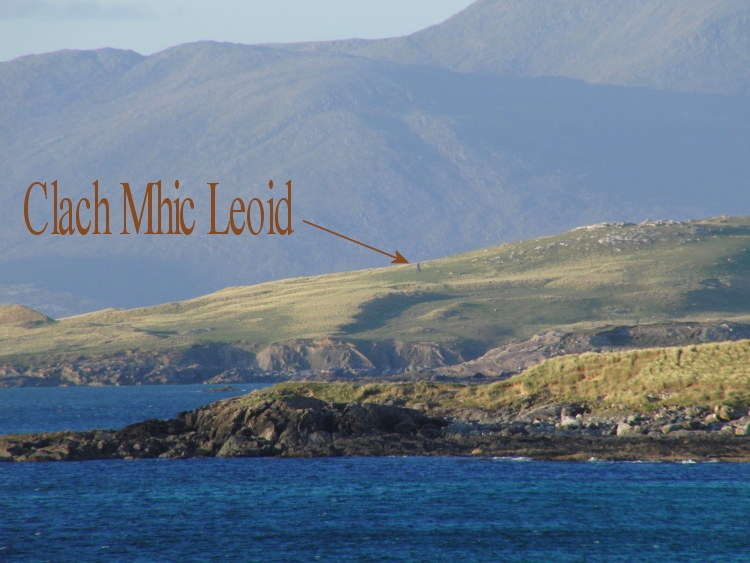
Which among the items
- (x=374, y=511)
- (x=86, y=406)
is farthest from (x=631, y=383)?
(x=86, y=406)

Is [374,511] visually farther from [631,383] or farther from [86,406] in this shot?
A: [86,406]

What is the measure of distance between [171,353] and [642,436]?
144948 millimetres

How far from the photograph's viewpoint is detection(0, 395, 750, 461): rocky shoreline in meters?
59.5

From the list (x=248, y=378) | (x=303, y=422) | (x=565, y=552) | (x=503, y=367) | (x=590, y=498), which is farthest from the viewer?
(x=248, y=378)

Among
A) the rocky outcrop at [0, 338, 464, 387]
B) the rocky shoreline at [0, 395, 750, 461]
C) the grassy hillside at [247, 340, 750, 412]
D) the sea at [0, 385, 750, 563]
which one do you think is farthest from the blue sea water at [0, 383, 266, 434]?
the sea at [0, 385, 750, 563]

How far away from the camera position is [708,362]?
6825 cm

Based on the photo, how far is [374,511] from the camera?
154ft

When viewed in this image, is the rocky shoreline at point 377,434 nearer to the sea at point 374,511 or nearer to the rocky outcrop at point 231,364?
the sea at point 374,511

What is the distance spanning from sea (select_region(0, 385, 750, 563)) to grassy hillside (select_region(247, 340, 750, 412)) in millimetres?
11706

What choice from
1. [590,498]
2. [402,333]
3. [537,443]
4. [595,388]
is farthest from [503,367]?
[590,498]

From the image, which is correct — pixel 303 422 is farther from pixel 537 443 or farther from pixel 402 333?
pixel 402 333

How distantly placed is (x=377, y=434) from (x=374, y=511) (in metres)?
17.2

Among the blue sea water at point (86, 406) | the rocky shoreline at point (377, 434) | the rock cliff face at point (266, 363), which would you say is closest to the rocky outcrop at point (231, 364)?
the rock cliff face at point (266, 363)

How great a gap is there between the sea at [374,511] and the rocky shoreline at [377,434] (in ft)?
5.82
